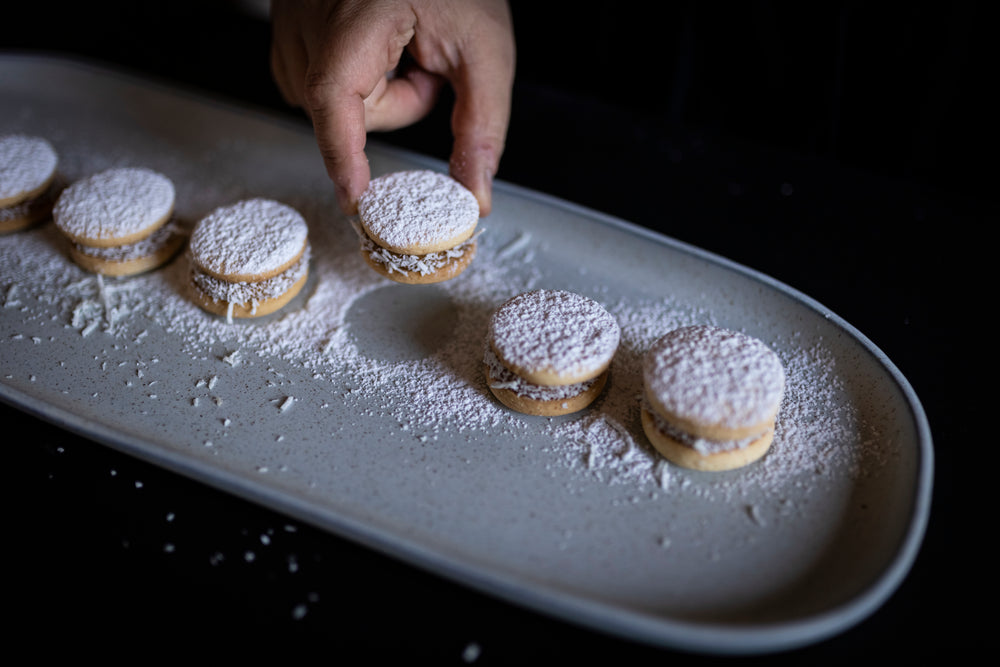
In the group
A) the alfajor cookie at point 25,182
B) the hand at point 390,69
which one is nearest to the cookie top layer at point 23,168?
the alfajor cookie at point 25,182

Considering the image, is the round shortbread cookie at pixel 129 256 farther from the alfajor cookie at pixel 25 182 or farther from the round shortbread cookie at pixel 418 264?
the round shortbread cookie at pixel 418 264

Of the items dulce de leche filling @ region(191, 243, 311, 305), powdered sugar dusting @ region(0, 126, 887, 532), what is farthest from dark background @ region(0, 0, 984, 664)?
dulce de leche filling @ region(191, 243, 311, 305)

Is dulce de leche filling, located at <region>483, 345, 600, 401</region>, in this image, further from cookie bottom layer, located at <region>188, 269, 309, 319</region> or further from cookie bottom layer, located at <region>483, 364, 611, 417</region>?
cookie bottom layer, located at <region>188, 269, 309, 319</region>

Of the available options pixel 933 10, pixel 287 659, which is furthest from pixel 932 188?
pixel 287 659

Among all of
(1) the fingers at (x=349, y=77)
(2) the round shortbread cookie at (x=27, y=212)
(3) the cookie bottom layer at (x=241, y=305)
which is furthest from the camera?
(2) the round shortbread cookie at (x=27, y=212)

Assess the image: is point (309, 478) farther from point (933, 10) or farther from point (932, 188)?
point (933, 10)

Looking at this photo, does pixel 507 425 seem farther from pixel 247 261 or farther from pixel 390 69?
pixel 390 69
